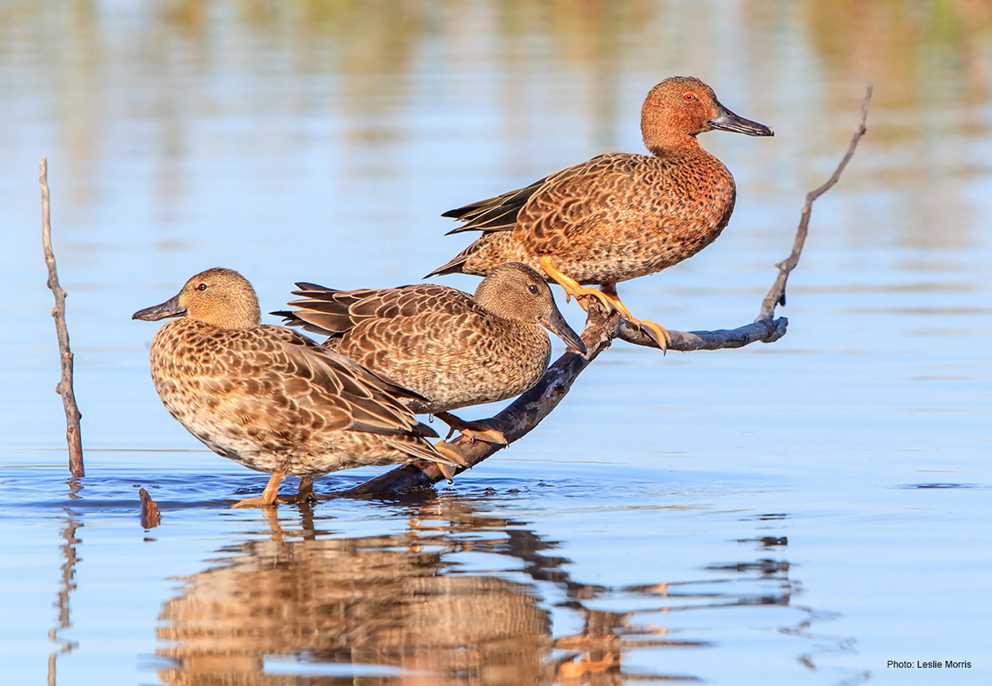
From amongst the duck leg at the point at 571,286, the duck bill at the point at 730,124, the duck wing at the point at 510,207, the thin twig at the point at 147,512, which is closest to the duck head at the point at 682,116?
the duck bill at the point at 730,124

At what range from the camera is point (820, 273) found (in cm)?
1444

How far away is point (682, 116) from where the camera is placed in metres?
9.80

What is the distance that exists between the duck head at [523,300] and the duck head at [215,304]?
3.47ft

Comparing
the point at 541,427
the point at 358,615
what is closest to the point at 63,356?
the point at 358,615

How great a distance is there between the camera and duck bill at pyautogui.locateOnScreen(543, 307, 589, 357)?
8.73 meters

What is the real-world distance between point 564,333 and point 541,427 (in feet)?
5.96

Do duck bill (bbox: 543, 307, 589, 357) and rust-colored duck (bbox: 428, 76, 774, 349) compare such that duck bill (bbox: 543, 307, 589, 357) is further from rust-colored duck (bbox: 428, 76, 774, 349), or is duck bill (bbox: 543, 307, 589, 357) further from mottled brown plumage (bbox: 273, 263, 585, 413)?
rust-colored duck (bbox: 428, 76, 774, 349)

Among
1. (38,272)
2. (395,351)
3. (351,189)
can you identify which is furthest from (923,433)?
(351,189)

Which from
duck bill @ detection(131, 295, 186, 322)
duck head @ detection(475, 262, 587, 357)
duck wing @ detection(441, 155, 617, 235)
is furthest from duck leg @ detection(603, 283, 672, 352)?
duck bill @ detection(131, 295, 186, 322)

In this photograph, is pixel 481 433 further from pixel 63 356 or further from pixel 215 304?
pixel 63 356

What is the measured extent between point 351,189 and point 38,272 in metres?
4.35

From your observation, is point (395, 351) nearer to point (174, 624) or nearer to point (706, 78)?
point (174, 624)

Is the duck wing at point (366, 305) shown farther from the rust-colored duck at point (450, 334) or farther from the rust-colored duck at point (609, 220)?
the rust-colored duck at point (609, 220)

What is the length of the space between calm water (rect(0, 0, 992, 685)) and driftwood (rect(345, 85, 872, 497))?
0.22m
